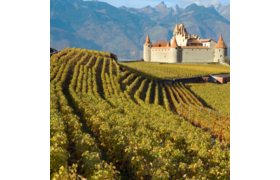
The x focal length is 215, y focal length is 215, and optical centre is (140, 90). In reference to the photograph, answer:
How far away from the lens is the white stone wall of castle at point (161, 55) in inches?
3146

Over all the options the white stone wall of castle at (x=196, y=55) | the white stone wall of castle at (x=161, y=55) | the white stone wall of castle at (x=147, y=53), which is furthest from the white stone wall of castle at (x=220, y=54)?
the white stone wall of castle at (x=147, y=53)

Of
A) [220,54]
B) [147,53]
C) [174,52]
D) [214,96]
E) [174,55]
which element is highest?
[147,53]

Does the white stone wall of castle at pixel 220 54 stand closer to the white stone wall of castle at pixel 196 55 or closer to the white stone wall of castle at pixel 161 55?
the white stone wall of castle at pixel 196 55

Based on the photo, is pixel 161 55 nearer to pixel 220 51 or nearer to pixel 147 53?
pixel 147 53

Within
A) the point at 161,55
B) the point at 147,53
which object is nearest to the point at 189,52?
the point at 161,55

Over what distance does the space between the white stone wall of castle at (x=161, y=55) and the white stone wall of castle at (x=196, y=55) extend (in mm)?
5507

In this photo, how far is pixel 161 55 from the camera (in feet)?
267

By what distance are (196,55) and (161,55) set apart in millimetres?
12847
